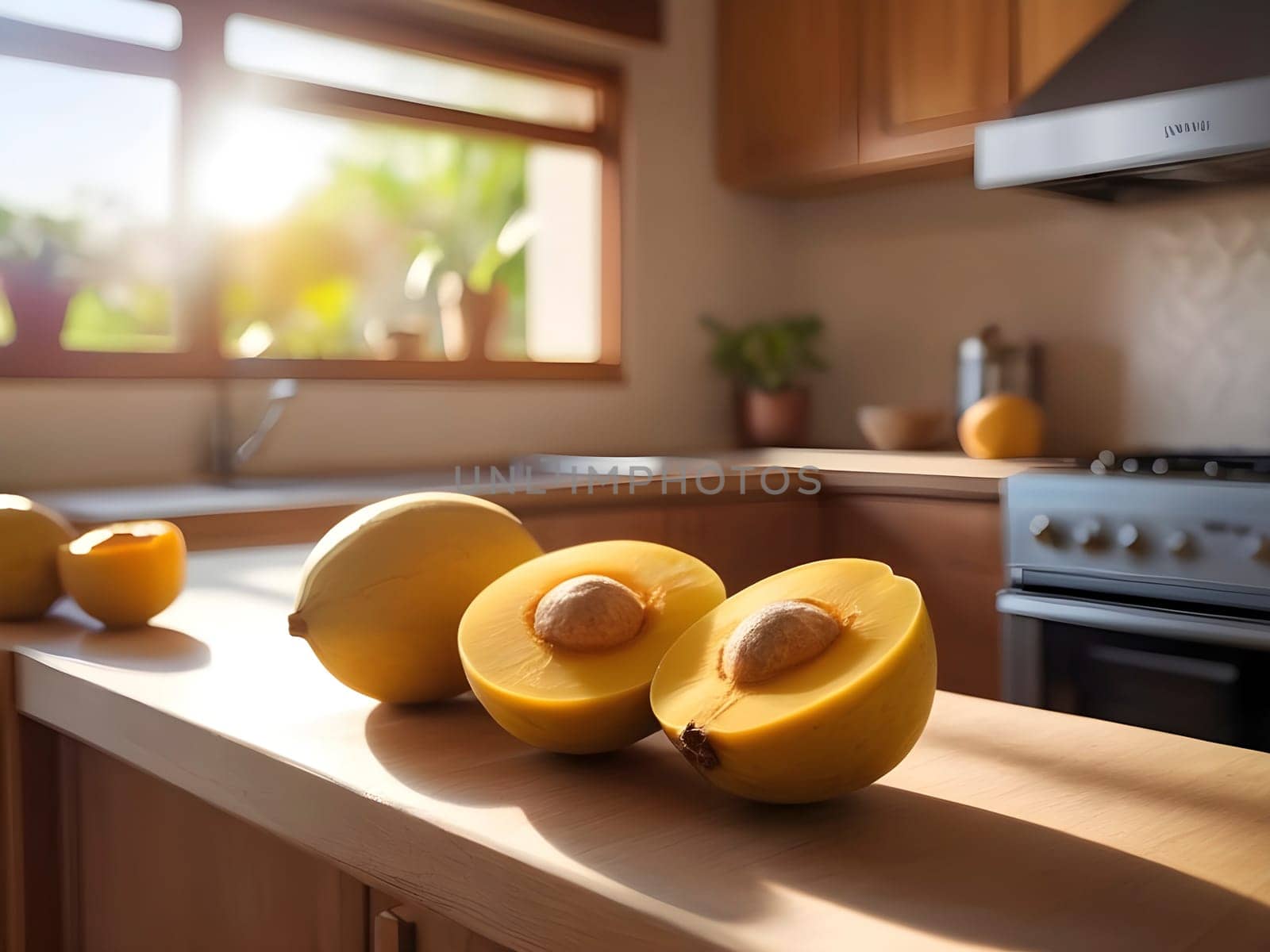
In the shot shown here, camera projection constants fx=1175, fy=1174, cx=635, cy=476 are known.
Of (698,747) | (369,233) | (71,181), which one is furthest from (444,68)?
(369,233)

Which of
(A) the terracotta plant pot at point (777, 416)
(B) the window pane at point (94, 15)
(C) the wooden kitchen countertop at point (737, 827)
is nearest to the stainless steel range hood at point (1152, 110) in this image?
(A) the terracotta plant pot at point (777, 416)

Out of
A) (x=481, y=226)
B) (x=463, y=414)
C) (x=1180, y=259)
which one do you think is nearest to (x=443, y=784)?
(x=463, y=414)

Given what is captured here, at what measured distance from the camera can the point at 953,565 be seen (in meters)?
2.43

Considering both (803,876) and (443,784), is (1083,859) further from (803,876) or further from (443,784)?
(443,784)

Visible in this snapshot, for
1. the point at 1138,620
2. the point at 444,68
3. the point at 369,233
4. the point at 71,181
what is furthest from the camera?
the point at 369,233

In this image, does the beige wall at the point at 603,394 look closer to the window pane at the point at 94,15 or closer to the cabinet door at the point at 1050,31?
the window pane at the point at 94,15

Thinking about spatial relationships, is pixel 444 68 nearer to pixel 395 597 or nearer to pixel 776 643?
pixel 395 597

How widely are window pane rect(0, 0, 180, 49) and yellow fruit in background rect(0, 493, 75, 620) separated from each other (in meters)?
1.68

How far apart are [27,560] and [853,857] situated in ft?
2.67

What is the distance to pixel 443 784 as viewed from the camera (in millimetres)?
517

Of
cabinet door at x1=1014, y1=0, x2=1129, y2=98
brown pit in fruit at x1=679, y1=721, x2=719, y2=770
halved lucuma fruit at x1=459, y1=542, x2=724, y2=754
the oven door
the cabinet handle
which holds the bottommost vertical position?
the oven door

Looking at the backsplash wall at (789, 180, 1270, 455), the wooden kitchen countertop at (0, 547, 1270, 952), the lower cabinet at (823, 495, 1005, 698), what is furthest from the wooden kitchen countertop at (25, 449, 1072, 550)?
the wooden kitchen countertop at (0, 547, 1270, 952)

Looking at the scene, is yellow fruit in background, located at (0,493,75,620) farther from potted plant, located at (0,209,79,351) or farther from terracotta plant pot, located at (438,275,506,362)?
terracotta plant pot, located at (438,275,506,362)

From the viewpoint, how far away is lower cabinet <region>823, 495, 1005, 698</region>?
2.37 m
